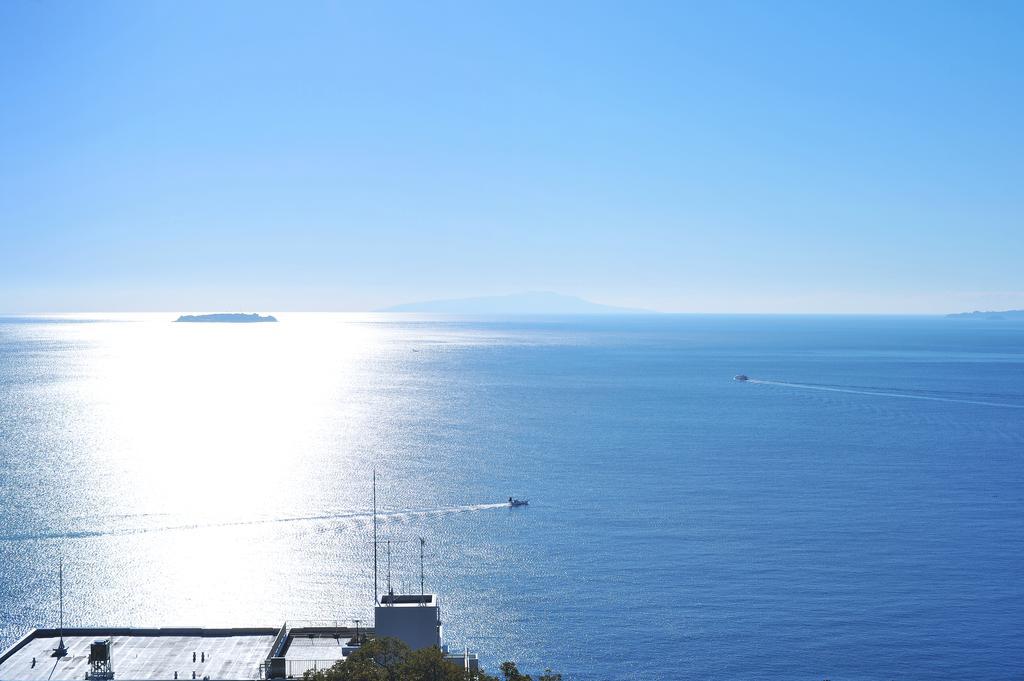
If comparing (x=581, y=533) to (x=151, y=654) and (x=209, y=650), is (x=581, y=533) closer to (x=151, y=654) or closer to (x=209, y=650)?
(x=209, y=650)

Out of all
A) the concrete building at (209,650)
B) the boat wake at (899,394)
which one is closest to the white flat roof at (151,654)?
the concrete building at (209,650)

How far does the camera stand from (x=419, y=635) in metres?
38.2

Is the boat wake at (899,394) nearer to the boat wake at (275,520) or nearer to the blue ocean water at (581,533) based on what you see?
the blue ocean water at (581,533)

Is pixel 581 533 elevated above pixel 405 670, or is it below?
below

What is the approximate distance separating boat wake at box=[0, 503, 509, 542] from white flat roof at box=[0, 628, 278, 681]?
40048 millimetres

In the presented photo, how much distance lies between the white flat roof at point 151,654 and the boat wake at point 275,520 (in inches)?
1577

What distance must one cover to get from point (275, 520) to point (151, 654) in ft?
152

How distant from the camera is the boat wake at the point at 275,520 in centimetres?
7762

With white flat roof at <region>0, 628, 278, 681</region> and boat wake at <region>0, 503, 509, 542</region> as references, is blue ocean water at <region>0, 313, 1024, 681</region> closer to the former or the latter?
boat wake at <region>0, 503, 509, 542</region>

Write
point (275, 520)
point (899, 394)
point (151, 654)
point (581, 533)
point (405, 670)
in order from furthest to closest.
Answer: point (899, 394) < point (275, 520) < point (581, 533) < point (151, 654) < point (405, 670)

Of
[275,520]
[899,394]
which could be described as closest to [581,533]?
[275,520]

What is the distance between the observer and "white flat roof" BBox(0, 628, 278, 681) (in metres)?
37.3

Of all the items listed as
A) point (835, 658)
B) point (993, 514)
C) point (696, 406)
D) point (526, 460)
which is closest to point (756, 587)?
point (835, 658)

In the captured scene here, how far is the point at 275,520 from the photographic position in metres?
85.4
